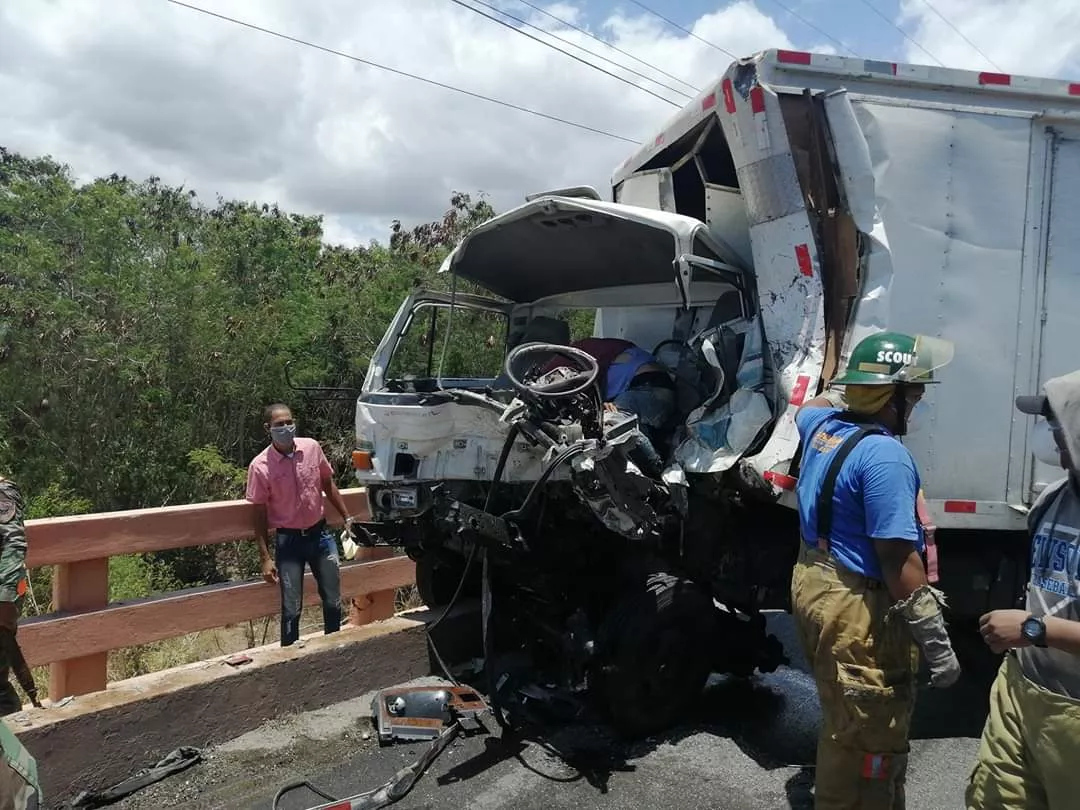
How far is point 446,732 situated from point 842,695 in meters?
2.05

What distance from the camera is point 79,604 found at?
4.19 metres

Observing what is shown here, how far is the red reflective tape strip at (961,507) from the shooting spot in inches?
168

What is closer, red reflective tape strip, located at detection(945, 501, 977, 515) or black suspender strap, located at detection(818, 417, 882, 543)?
black suspender strap, located at detection(818, 417, 882, 543)

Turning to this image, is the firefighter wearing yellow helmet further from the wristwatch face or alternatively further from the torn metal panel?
the torn metal panel

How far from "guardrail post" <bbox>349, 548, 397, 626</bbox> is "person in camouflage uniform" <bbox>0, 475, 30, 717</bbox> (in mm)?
2791

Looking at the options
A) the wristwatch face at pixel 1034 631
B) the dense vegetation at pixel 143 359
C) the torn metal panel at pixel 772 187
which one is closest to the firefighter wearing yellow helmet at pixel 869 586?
the wristwatch face at pixel 1034 631

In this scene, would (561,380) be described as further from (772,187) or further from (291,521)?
(291,521)

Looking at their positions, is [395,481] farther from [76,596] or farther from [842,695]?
[842,695]

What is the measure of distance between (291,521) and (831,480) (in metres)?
3.48

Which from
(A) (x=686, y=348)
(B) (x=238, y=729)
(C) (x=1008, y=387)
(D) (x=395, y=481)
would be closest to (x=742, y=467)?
(A) (x=686, y=348)

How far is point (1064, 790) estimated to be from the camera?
208 centimetres

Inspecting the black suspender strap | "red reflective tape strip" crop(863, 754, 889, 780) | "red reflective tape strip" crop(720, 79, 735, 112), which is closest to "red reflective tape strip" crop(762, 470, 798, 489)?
the black suspender strap

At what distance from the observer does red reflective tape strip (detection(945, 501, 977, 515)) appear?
4258mm

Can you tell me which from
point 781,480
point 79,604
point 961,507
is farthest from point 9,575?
point 961,507
